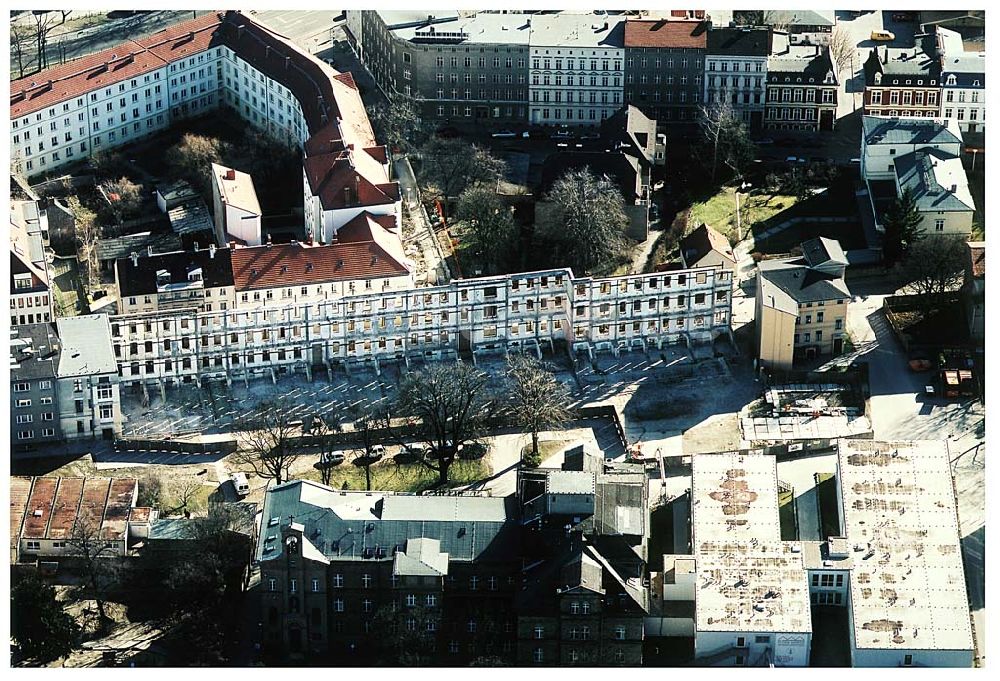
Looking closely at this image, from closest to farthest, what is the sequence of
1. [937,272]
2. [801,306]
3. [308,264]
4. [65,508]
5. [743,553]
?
[743,553]
[65,508]
[801,306]
[308,264]
[937,272]

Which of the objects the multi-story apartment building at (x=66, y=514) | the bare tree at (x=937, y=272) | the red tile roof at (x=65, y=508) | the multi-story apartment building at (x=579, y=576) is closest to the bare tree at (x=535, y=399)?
the multi-story apartment building at (x=579, y=576)

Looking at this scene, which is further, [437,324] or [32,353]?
[437,324]

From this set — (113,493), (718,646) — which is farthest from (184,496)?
(718,646)

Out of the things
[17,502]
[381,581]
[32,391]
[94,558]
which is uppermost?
[32,391]

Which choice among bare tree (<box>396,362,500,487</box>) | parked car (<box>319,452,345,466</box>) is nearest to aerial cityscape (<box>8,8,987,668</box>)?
parked car (<box>319,452,345,466</box>)

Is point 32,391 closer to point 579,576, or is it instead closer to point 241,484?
point 241,484

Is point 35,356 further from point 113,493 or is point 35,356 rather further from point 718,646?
point 718,646

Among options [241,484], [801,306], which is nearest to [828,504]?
[801,306]
